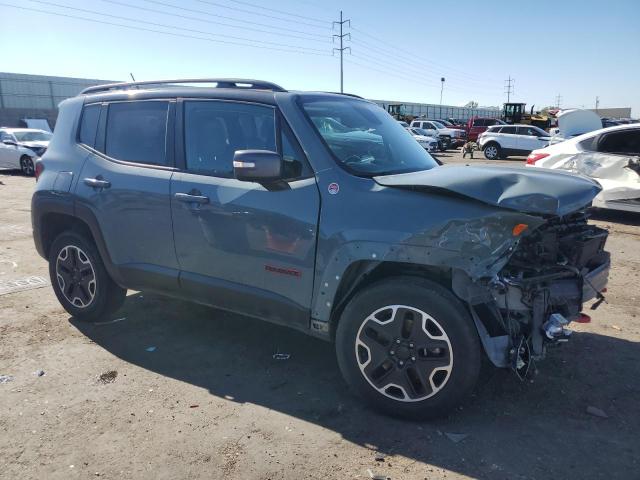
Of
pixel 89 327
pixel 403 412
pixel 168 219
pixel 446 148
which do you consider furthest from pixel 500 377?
pixel 446 148

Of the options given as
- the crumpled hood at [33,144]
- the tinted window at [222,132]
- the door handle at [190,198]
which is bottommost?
the crumpled hood at [33,144]

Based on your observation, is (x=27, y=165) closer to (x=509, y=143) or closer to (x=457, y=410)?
(x=457, y=410)

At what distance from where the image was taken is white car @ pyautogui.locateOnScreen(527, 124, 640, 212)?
27.4ft

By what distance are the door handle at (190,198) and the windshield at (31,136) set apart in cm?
1764

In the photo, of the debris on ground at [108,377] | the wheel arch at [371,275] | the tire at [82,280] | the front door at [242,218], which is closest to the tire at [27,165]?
the tire at [82,280]

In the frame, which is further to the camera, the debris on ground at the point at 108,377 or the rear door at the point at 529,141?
the rear door at the point at 529,141

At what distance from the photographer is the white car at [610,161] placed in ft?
27.4

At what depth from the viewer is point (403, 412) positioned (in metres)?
3.11

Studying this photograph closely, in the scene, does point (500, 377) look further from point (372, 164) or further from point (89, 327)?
point (89, 327)

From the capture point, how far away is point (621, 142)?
868 cm

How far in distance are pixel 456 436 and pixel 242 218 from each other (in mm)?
1922

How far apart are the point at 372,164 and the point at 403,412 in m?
1.65

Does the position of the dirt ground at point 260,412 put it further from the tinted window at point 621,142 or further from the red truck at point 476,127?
the red truck at point 476,127

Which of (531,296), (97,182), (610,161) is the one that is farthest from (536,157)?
(97,182)
